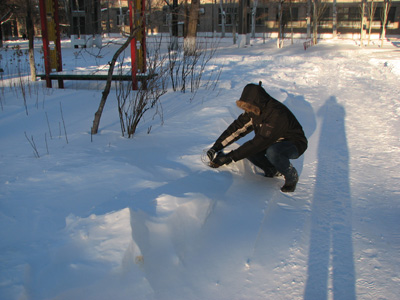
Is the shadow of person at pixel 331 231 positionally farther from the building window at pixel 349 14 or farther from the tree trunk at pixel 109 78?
the building window at pixel 349 14

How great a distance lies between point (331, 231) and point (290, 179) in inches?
33.1

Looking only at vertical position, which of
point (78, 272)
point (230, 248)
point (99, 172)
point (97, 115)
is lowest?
point (230, 248)

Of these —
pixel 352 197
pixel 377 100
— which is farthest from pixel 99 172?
pixel 377 100

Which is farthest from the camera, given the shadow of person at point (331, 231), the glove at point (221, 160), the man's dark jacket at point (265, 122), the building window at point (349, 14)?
the building window at point (349, 14)

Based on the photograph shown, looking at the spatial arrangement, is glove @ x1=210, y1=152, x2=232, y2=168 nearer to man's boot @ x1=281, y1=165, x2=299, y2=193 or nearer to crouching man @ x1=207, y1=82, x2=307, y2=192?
crouching man @ x1=207, y1=82, x2=307, y2=192

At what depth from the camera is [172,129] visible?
545 centimetres

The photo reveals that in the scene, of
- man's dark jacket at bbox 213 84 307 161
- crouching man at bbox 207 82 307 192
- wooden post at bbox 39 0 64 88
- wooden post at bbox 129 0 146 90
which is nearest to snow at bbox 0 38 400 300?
crouching man at bbox 207 82 307 192

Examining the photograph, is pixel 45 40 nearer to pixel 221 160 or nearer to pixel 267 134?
pixel 221 160

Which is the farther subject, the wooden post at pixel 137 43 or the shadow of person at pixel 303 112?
the wooden post at pixel 137 43

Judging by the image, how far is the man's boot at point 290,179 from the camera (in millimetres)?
3880

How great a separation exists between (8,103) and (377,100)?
27.0ft

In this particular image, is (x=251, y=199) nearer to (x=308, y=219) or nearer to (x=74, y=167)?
(x=308, y=219)

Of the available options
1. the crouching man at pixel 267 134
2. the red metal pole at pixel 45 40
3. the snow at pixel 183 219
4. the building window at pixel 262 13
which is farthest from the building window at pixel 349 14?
the crouching man at pixel 267 134

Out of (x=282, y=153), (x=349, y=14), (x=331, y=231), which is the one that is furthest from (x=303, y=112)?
(x=349, y=14)
